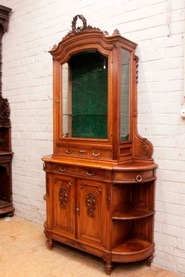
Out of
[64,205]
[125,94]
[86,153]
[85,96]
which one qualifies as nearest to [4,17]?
[85,96]

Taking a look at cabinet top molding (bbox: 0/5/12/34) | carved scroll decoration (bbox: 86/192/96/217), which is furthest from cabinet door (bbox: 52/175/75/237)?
cabinet top molding (bbox: 0/5/12/34)

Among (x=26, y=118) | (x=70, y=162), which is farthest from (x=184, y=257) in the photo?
(x=26, y=118)

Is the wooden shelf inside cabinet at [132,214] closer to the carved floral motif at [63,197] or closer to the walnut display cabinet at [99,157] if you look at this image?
the walnut display cabinet at [99,157]

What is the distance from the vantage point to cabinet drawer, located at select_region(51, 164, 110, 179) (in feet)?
7.23

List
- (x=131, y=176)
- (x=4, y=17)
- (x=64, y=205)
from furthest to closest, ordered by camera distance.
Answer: (x=4, y=17) < (x=64, y=205) < (x=131, y=176)

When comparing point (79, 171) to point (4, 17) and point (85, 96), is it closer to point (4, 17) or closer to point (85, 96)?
point (85, 96)

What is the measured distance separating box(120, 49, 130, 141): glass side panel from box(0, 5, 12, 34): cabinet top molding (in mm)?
1988

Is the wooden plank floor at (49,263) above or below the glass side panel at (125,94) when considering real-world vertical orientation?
below

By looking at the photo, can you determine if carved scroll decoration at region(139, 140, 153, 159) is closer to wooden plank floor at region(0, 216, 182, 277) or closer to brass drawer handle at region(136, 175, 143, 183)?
brass drawer handle at region(136, 175, 143, 183)

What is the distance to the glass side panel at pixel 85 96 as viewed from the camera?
232 cm

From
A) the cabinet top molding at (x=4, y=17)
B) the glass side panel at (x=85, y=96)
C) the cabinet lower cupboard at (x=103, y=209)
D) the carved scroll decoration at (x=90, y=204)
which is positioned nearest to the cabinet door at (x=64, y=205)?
the cabinet lower cupboard at (x=103, y=209)

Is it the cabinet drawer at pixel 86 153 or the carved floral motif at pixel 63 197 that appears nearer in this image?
the cabinet drawer at pixel 86 153

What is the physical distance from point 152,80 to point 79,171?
1001mm

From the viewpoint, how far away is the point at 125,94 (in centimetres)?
230
